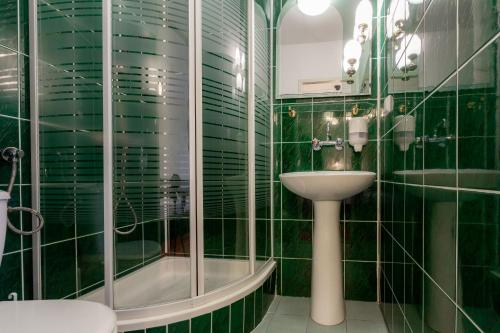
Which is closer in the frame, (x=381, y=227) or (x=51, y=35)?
(x=51, y=35)

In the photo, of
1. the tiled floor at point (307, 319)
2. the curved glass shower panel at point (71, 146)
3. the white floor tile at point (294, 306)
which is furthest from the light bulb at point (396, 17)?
the white floor tile at point (294, 306)

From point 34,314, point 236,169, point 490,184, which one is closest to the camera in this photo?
point 490,184

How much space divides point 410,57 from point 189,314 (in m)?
1.40

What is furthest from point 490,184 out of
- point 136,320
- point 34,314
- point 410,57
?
point 136,320

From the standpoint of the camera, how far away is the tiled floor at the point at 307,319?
1755 mm

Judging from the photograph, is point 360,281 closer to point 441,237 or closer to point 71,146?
point 441,237

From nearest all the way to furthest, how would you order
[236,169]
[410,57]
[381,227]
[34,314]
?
[34,314] → [410,57] → [236,169] → [381,227]

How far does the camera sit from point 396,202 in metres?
1.54

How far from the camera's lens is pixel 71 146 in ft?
4.85

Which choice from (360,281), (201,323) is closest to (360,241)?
(360,281)

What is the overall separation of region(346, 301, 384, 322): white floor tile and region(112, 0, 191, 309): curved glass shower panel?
1.11 meters

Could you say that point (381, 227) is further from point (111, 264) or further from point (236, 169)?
point (111, 264)

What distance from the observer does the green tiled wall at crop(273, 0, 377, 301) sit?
2.13 meters

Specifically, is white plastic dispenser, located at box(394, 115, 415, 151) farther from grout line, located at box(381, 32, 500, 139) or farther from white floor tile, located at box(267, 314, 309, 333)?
→ white floor tile, located at box(267, 314, 309, 333)
